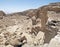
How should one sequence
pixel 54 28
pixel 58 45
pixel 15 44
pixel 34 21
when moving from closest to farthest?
pixel 58 45 → pixel 54 28 → pixel 15 44 → pixel 34 21

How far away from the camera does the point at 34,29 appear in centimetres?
1605

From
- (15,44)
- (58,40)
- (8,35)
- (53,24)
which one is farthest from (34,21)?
(58,40)

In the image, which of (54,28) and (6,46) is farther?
(6,46)

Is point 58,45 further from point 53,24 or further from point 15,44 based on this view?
point 15,44

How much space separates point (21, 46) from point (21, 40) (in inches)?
61.0

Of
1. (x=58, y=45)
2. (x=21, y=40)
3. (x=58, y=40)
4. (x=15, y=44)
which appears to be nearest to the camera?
(x=58, y=45)

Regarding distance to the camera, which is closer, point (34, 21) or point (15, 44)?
point (15, 44)

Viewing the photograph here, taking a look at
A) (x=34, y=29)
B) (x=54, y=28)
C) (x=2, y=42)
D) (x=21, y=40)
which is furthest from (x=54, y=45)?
(x=34, y=29)

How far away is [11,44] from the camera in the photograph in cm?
1284

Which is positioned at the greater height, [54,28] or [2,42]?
[54,28]

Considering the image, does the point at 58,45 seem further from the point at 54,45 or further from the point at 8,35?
the point at 8,35

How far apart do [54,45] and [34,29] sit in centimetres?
1184

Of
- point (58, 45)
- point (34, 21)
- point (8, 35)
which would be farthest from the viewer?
point (34, 21)

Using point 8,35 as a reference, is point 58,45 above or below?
above
